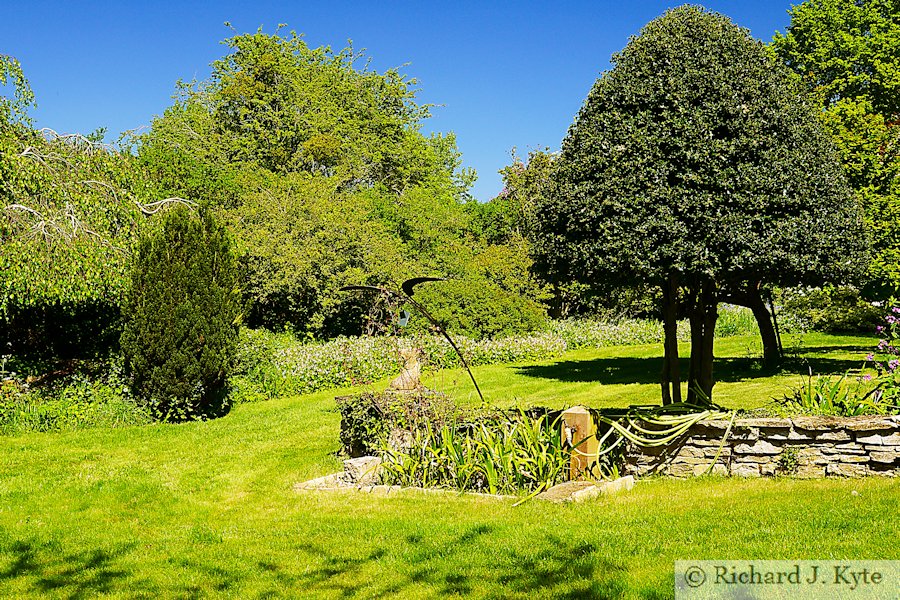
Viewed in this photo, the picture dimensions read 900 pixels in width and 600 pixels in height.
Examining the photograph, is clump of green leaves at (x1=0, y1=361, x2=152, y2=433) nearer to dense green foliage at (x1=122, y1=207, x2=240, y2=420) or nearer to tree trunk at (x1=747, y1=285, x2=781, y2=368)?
dense green foliage at (x1=122, y1=207, x2=240, y2=420)

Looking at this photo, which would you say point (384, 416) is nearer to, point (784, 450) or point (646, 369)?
point (784, 450)

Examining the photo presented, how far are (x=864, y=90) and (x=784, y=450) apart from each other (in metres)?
13.1

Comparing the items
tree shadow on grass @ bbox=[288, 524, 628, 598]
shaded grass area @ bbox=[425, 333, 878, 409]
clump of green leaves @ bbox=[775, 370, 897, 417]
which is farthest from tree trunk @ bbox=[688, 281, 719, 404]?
tree shadow on grass @ bbox=[288, 524, 628, 598]

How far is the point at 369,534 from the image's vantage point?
17.6 ft

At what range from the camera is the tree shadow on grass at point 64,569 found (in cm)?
459

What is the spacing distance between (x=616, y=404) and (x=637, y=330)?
10681 mm

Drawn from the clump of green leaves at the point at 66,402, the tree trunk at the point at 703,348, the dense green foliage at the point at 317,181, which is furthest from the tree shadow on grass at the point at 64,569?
the dense green foliage at the point at 317,181

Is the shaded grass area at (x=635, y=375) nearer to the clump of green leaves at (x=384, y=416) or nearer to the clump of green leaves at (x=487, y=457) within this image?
the clump of green leaves at (x=384, y=416)

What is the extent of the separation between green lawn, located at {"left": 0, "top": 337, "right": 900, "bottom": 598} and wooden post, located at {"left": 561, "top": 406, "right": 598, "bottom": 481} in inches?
17.3

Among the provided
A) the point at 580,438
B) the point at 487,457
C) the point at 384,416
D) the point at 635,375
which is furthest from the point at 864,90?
the point at 487,457

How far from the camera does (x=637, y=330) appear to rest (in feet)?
70.4

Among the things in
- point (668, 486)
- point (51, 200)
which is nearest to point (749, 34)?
point (668, 486)

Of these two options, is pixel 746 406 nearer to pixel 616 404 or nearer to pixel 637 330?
pixel 616 404

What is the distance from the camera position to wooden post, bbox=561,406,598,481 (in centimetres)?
650
